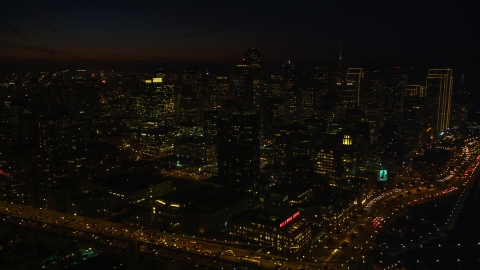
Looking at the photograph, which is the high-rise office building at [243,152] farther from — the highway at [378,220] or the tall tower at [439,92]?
the tall tower at [439,92]

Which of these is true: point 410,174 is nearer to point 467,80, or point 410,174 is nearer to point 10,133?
point 467,80

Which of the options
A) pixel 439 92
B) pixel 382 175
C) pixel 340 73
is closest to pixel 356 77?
pixel 340 73

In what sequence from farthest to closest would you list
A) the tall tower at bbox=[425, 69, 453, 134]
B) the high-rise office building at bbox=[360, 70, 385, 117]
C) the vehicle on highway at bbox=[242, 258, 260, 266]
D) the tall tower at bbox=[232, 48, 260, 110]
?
the high-rise office building at bbox=[360, 70, 385, 117] → the tall tower at bbox=[232, 48, 260, 110] → the tall tower at bbox=[425, 69, 453, 134] → the vehicle on highway at bbox=[242, 258, 260, 266]

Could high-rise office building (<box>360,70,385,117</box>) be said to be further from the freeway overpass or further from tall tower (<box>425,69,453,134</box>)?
the freeway overpass

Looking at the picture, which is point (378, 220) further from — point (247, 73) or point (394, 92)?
point (247, 73)

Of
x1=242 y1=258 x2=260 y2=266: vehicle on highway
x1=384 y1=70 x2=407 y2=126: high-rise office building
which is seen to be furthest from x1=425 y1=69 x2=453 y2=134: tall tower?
x1=242 y1=258 x2=260 y2=266: vehicle on highway

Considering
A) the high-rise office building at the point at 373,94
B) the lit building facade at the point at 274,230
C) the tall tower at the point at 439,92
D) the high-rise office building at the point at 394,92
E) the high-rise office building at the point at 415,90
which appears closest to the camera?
the lit building facade at the point at 274,230

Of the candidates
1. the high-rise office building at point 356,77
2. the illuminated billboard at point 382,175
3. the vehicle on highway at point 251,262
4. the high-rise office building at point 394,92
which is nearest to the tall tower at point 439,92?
the high-rise office building at point 394,92

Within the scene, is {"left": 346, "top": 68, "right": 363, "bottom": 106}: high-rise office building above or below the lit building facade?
above
